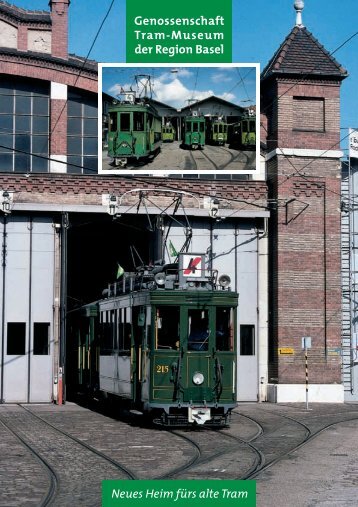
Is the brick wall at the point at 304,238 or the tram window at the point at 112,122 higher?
the tram window at the point at 112,122

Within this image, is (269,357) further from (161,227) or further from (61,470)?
(61,470)

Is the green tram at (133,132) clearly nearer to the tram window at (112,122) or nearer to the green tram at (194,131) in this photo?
the tram window at (112,122)

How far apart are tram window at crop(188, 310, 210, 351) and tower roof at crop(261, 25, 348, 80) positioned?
1232cm

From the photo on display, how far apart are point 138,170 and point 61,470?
17.1 meters

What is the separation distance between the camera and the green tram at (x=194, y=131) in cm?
3031

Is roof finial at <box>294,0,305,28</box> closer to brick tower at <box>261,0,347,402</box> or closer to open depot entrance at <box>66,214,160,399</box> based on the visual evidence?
brick tower at <box>261,0,347,402</box>

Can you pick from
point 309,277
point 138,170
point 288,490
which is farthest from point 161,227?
point 288,490

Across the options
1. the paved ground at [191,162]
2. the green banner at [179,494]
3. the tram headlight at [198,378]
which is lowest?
the green banner at [179,494]

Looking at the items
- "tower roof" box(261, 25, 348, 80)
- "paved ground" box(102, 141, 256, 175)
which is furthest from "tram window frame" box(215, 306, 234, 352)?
"tower roof" box(261, 25, 348, 80)

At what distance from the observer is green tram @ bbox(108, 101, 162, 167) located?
28.7m

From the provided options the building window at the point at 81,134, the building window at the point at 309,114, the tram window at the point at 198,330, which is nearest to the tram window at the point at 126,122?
the building window at the point at 81,134

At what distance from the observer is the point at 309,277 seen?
3041cm

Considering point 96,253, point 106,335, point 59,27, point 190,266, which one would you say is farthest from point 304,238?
point 96,253

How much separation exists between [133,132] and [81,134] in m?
2.72
